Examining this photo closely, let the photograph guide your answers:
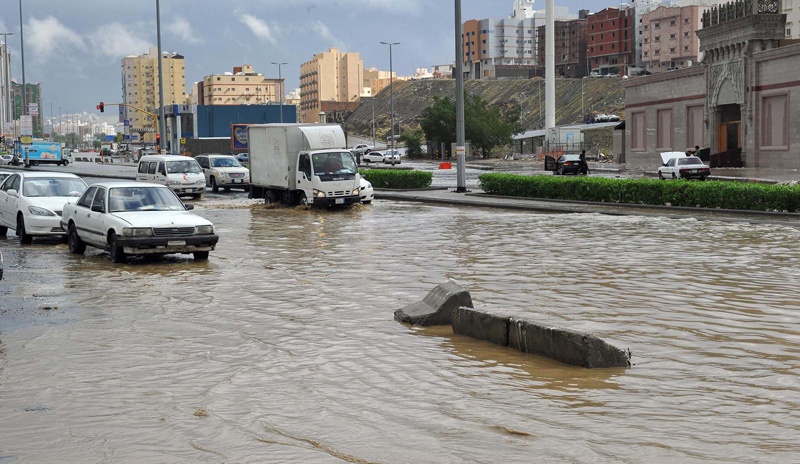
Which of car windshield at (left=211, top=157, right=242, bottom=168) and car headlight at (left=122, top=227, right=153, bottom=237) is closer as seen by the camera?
car headlight at (left=122, top=227, right=153, bottom=237)

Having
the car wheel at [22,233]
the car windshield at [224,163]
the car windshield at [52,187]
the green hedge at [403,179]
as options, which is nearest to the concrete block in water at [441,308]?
the car wheel at [22,233]

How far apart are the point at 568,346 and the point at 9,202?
17.9 meters

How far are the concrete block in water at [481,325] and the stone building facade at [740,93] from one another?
5129cm

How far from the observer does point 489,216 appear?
95.1ft

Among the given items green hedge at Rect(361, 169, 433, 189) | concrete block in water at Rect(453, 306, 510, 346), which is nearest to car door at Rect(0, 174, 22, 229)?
concrete block in water at Rect(453, 306, 510, 346)

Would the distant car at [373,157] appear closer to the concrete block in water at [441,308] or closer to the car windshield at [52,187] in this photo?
the car windshield at [52,187]

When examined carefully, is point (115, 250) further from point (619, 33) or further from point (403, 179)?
point (619, 33)

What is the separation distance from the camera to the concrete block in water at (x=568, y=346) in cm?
907

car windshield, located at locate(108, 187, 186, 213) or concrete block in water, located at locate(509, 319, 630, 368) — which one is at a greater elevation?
car windshield, located at locate(108, 187, 186, 213)

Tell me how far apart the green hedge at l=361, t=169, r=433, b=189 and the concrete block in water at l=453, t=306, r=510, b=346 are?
3190cm

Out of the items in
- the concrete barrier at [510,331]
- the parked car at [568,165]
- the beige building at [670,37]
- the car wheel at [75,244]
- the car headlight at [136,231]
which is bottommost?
the concrete barrier at [510,331]

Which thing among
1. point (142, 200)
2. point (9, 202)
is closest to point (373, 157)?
point (9, 202)

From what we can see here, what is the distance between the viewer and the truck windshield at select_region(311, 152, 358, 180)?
32250 millimetres

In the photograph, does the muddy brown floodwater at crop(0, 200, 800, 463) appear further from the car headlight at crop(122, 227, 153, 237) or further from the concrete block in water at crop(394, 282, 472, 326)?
the car headlight at crop(122, 227, 153, 237)
